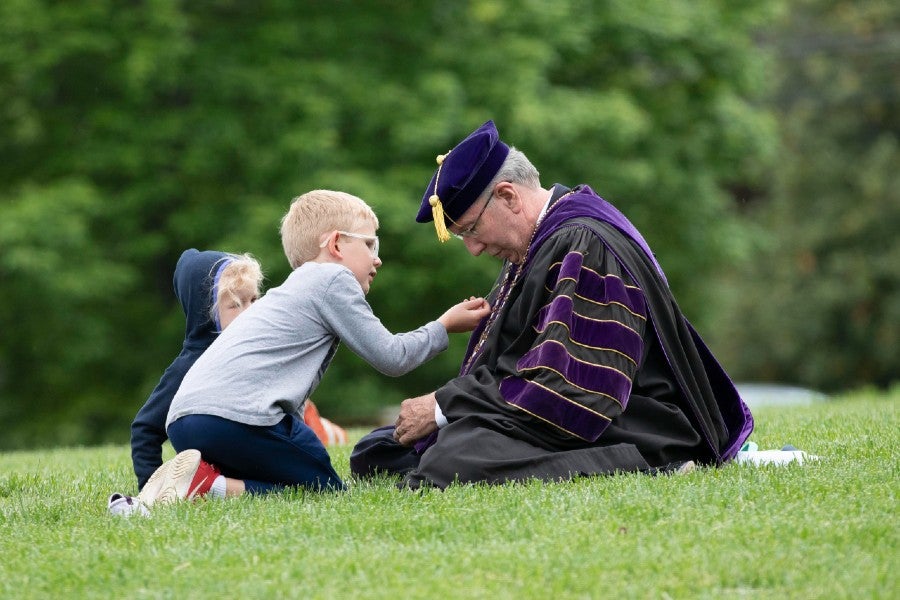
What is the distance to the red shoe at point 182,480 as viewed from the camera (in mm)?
5434

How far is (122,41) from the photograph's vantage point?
49.2 ft

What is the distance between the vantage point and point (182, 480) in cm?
548

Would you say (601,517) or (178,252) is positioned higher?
(601,517)

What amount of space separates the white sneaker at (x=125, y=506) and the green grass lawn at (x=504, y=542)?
3.6 inches

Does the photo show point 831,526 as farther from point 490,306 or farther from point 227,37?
point 227,37

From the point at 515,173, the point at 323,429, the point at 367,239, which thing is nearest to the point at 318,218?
the point at 367,239

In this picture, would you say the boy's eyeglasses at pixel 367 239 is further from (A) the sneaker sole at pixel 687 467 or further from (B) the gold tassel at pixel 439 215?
(A) the sneaker sole at pixel 687 467

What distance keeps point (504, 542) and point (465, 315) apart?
190cm

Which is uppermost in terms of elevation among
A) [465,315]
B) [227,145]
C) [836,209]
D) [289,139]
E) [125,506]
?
[465,315]

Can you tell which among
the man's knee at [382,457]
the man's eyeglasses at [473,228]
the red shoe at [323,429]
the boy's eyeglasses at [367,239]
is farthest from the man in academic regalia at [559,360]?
the red shoe at [323,429]

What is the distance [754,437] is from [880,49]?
2660cm

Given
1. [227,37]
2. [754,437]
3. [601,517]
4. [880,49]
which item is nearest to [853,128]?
[880,49]

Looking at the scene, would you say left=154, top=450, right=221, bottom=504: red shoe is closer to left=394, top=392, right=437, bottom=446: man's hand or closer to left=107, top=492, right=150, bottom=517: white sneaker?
left=107, top=492, right=150, bottom=517: white sneaker

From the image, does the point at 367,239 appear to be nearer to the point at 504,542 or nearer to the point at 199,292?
the point at 199,292
